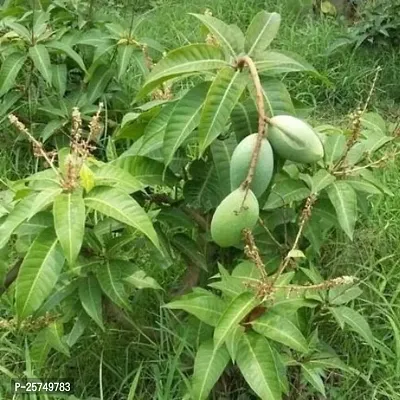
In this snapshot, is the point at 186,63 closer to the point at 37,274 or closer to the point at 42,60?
the point at 37,274

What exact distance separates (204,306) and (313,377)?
0.33 m

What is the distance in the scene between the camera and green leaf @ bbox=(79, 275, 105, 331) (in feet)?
6.16

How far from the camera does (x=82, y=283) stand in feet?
6.32

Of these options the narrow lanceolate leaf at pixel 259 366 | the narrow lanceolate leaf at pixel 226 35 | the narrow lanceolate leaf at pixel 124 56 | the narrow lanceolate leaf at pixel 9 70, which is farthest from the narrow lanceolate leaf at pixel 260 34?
the narrow lanceolate leaf at pixel 9 70

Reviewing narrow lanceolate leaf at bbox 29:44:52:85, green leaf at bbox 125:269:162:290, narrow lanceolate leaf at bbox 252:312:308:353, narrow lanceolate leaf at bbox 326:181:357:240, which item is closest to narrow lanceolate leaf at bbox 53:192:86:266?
green leaf at bbox 125:269:162:290

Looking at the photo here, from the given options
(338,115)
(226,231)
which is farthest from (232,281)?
(338,115)

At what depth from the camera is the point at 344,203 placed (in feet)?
6.24

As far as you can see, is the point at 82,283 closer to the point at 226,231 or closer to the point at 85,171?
the point at 85,171

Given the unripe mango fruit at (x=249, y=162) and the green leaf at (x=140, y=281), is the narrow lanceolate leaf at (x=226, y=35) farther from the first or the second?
the green leaf at (x=140, y=281)

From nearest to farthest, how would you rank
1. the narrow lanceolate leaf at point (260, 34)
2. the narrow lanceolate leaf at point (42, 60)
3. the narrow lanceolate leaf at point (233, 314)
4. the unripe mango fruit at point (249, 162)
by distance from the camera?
the unripe mango fruit at point (249, 162), the narrow lanceolate leaf at point (233, 314), the narrow lanceolate leaf at point (260, 34), the narrow lanceolate leaf at point (42, 60)

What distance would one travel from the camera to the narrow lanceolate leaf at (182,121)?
1.72m

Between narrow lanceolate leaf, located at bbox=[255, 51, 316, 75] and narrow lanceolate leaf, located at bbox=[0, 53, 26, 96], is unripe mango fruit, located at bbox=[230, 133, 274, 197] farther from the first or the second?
narrow lanceolate leaf, located at bbox=[0, 53, 26, 96]

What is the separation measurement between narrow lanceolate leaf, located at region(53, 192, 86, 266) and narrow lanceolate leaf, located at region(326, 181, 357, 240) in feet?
1.93

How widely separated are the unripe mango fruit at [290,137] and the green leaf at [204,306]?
1.28 feet
